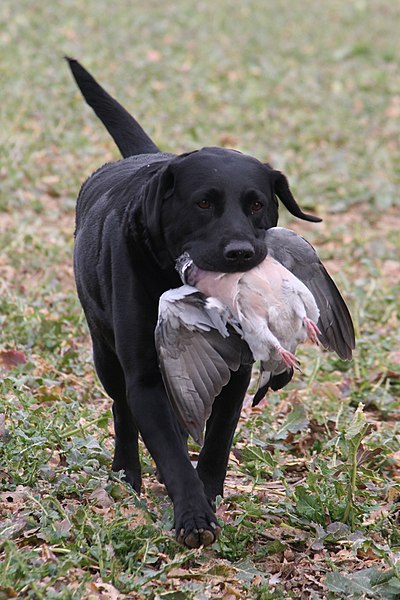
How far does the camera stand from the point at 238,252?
314 centimetres

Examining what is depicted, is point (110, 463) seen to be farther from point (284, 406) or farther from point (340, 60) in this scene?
point (340, 60)

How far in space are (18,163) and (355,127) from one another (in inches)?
163

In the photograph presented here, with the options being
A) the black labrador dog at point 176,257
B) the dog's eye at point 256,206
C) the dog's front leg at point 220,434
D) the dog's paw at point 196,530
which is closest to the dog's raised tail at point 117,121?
the black labrador dog at point 176,257

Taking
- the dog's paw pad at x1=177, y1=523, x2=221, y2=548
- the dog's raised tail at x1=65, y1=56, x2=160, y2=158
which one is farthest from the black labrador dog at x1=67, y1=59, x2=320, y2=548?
the dog's raised tail at x1=65, y1=56, x2=160, y2=158

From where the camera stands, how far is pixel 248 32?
14.6 metres

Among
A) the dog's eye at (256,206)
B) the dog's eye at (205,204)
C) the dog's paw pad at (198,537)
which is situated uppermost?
the dog's eye at (205,204)

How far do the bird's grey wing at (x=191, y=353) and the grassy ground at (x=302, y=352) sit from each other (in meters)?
0.41

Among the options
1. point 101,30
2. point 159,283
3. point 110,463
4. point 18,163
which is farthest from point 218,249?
point 101,30

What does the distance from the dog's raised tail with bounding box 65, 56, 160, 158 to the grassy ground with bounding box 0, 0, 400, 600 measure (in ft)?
3.78

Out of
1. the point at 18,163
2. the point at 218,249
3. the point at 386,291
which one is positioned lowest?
the point at 386,291

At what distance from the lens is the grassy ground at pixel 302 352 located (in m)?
3.17

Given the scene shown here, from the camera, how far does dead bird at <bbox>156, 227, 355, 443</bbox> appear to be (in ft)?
10.1

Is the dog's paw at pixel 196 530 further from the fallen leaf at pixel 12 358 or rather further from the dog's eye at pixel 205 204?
the fallen leaf at pixel 12 358

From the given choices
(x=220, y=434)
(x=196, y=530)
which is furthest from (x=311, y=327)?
(x=196, y=530)
